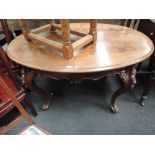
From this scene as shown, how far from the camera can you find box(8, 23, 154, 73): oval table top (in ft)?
3.03

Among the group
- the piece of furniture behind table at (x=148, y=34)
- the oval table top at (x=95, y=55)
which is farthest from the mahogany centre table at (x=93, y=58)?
the piece of furniture behind table at (x=148, y=34)

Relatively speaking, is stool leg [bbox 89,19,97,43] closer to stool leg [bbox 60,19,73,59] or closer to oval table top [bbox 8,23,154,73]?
oval table top [bbox 8,23,154,73]

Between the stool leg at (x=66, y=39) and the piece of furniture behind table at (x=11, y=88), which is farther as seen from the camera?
the piece of furniture behind table at (x=11, y=88)

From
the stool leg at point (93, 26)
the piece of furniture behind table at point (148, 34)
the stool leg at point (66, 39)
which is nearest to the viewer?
the stool leg at point (66, 39)

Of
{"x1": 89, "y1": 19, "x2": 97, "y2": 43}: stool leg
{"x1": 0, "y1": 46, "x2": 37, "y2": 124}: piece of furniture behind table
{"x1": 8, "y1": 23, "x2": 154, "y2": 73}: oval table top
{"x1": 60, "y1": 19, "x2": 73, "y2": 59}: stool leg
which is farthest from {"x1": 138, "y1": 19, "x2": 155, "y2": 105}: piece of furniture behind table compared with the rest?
{"x1": 0, "y1": 46, "x2": 37, "y2": 124}: piece of furniture behind table

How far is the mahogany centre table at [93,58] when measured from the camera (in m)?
0.93

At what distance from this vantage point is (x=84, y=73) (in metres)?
0.97

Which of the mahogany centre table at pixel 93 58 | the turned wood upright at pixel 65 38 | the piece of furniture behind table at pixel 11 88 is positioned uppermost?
the turned wood upright at pixel 65 38

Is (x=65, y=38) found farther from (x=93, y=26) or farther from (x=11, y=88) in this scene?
(x=11, y=88)

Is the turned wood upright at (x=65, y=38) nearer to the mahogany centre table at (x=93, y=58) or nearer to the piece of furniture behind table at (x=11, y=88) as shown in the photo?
the mahogany centre table at (x=93, y=58)

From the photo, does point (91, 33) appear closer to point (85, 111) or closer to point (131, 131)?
point (85, 111)

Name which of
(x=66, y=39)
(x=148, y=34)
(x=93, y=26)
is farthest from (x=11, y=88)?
(x=148, y=34)
